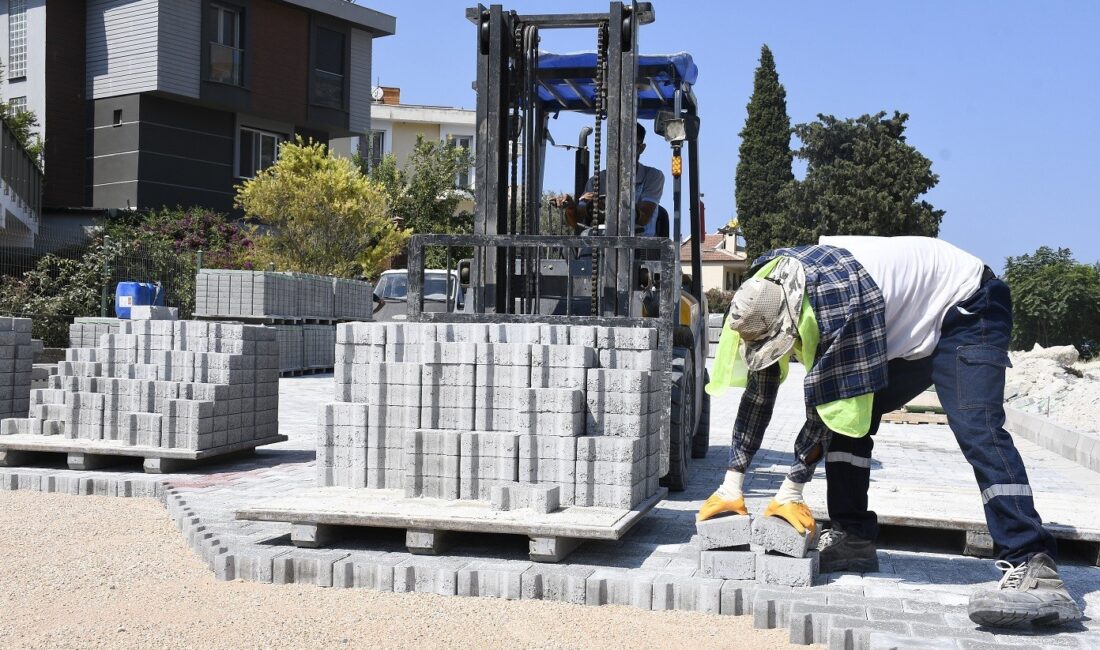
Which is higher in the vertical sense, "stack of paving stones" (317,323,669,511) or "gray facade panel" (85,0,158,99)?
"gray facade panel" (85,0,158,99)

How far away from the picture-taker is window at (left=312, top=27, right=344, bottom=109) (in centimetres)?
3247

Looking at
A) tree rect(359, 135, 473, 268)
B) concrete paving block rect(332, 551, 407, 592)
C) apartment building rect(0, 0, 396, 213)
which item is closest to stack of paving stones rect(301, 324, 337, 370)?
apartment building rect(0, 0, 396, 213)

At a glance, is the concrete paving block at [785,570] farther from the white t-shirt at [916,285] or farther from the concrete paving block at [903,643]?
the white t-shirt at [916,285]

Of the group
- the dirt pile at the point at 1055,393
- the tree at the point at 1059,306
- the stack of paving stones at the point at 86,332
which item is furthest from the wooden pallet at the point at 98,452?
the tree at the point at 1059,306

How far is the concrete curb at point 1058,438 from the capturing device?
1130cm

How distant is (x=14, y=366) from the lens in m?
10.7

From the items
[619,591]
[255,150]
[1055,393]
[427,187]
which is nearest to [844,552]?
[619,591]

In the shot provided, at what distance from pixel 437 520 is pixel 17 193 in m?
20.0

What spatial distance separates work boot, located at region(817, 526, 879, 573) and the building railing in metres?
19.5

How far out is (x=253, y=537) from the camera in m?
6.20

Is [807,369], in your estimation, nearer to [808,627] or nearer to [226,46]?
[808,627]

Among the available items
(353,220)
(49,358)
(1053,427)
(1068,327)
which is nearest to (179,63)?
(353,220)

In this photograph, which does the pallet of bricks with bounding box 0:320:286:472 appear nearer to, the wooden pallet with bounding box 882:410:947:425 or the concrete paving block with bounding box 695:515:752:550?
the concrete paving block with bounding box 695:515:752:550

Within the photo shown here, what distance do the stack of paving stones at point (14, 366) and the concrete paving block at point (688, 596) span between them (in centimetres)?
807
